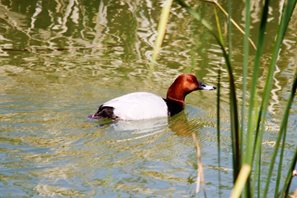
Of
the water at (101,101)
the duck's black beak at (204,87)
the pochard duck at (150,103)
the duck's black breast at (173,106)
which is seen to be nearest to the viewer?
the water at (101,101)

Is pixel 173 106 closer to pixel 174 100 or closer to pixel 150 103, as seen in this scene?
pixel 174 100

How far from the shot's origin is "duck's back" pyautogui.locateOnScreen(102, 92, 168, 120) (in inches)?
255

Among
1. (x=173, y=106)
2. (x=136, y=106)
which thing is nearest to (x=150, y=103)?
(x=136, y=106)

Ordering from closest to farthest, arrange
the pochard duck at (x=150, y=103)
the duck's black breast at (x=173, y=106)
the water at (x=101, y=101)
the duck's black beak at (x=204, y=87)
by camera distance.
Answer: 1. the water at (x=101, y=101)
2. the pochard duck at (x=150, y=103)
3. the duck's black breast at (x=173, y=106)
4. the duck's black beak at (x=204, y=87)

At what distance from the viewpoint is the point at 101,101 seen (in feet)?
22.7

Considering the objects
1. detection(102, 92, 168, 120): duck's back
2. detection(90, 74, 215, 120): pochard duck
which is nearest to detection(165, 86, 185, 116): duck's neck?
detection(90, 74, 215, 120): pochard duck

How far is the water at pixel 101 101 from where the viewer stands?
4910 millimetres

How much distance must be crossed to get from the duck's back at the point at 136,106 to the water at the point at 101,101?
0.32ft

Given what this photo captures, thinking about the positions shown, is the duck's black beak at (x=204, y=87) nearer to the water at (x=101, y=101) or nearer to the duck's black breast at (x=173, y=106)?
the water at (x=101, y=101)

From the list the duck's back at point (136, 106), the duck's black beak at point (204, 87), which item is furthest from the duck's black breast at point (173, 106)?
the duck's black beak at point (204, 87)

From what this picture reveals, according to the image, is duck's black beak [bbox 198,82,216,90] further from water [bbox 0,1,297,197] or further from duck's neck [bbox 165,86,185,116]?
duck's neck [bbox 165,86,185,116]

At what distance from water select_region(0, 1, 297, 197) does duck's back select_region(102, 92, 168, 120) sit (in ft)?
0.32

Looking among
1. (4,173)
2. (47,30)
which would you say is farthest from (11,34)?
(4,173)

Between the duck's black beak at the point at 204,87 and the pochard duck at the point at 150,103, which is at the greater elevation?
the duck's black beak at the point at 204,87
